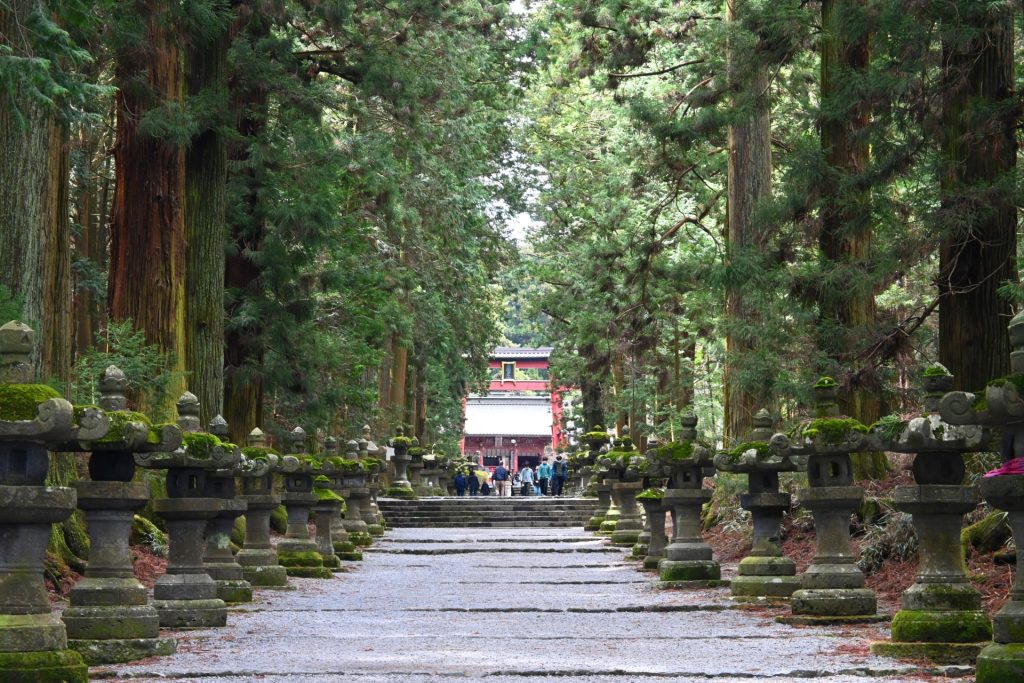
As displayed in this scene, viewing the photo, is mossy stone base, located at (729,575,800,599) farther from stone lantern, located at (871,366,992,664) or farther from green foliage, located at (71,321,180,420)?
green foliage, located at (71,321,180,420)

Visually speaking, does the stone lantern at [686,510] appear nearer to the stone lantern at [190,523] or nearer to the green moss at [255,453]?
the green moss at [255,453]

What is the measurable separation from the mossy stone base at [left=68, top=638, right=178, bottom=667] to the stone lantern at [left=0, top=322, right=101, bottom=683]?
1.51 m

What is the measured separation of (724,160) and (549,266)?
49.0 ft

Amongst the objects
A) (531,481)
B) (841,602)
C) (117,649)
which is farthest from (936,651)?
(531,481)

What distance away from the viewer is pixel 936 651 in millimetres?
9117

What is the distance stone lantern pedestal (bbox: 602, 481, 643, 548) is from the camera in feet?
82.1

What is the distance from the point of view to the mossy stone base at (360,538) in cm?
2483

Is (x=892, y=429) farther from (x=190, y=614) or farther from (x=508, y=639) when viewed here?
(x=190, y=614)

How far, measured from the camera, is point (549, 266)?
40.3 metres

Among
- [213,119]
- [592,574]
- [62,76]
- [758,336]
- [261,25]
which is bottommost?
[592,574]

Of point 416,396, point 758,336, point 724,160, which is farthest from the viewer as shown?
point 416,396

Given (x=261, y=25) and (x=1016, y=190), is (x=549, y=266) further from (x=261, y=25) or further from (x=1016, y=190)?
(x=1016, y=190)

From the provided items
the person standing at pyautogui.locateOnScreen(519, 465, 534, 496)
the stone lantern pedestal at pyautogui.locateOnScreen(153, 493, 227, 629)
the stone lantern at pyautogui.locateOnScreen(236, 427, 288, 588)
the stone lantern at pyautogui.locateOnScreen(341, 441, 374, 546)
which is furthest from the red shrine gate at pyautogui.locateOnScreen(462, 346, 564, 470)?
the stone lantern pedestal at pyautogui.locateOnScreen(153, 493, 227, 629)

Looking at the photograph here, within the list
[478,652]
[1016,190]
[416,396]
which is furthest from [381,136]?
[416,396]
